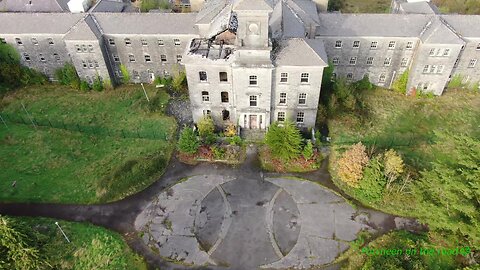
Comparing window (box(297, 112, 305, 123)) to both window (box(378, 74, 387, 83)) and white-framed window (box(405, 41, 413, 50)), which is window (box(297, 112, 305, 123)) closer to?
window (box(378, 74, 387, 83))

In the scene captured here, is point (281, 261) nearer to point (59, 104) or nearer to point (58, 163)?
point (58, 163)

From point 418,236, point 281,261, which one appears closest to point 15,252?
point 281,261

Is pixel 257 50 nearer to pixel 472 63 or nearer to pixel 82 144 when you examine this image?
pixel 82 144

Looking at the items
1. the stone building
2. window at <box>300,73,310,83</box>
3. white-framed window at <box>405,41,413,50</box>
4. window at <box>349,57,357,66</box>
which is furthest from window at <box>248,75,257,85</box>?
white-framed window at <box>405,41,413,50</box>

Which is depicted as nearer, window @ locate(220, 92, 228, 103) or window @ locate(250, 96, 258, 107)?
window @ locate(250, 96, 258, 107)

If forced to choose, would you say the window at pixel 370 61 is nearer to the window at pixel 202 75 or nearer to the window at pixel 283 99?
the window at pixel 283 99

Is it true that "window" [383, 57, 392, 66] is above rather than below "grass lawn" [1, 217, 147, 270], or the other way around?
above
